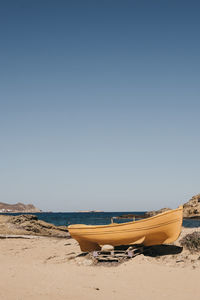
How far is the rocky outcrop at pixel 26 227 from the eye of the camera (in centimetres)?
2425

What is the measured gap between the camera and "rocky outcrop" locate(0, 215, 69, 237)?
24247mm

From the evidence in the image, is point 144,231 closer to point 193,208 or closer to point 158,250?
point 158,250

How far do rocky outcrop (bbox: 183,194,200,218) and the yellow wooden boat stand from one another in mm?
49281

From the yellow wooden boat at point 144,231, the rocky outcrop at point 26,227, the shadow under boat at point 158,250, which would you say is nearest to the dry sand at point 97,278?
the shadow under boat at point 158,250

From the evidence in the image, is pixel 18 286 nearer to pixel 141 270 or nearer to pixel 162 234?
pixel 141 270

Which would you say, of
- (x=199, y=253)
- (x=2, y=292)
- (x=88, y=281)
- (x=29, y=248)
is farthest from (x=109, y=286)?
(x=29, y=248)

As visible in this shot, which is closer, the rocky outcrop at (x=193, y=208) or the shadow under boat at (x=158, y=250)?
the shadow under boat at (x=158, y=250)

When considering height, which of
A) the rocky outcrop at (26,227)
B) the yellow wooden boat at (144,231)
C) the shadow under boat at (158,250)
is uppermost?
the yellow wooden boat at (144,231)

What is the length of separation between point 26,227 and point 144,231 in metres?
16.2

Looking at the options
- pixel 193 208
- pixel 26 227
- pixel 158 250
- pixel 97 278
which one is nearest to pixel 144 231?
pixel 158 250

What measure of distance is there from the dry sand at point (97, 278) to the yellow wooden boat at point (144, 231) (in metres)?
0.82

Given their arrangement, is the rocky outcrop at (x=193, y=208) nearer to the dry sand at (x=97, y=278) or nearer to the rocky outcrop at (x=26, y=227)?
the rocky outcrop at (x=26, y=227)

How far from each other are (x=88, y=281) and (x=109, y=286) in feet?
3.08

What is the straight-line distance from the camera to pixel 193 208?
62.8 m
